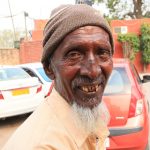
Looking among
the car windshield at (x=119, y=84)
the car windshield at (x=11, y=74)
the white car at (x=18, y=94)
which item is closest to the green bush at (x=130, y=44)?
the car windshield at (x=11, y=74)

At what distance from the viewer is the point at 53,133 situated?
52.8 inches

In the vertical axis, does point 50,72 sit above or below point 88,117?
above

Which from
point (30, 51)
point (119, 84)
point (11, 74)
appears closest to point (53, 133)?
point (119, 84)

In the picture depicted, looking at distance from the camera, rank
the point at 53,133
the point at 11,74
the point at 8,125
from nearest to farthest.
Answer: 1. the point at 53,133
2. the point at 8,125
3. the point at 11,74

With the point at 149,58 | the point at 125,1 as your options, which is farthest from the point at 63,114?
the point at 125,1

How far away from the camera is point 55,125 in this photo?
1.39m

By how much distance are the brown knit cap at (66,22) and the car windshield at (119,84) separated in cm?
358

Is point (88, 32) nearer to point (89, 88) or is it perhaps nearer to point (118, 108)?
point (89, 88)

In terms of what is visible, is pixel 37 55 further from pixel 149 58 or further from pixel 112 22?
pixel 149 58

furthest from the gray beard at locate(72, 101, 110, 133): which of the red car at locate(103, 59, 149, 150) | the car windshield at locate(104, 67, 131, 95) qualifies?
the car windshield at locate(104, 67, 131, 95)

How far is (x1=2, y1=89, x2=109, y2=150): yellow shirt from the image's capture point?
1304 millimetres

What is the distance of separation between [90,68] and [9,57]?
2537 cm

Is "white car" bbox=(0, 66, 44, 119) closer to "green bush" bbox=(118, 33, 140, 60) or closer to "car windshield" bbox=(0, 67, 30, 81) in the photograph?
"car windshield" bbox=(0, 67, 30, 81)

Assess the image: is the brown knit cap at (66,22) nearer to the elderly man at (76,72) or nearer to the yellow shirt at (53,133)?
the elderly man at (76,72)
